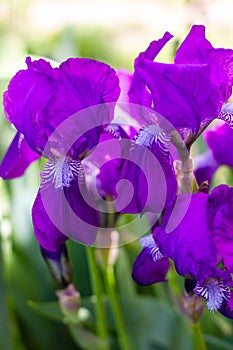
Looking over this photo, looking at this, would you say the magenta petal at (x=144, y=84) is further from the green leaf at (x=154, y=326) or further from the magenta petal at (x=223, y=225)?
the green leaf at (x=154, y=326)

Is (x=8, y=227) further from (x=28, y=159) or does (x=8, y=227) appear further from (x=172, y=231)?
(x=172, y=231)

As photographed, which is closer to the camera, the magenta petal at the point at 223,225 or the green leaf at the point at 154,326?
the magenta petal at the point at 223,225

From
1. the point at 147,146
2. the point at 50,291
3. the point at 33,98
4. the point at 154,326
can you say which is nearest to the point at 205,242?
the point at 147,146

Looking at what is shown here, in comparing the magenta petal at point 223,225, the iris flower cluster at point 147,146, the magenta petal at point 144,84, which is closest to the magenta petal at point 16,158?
the iris flower cluster at point 147,146

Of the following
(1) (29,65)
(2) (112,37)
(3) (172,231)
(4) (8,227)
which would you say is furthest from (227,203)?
(2) (112,37)

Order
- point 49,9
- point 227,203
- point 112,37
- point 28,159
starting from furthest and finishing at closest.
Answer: point 49,9
point 112,37
point 28,159
point 227,203

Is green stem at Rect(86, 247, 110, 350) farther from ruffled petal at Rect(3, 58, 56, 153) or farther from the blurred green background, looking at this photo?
ruffled petal at Rect(3, 58, 56, 153)

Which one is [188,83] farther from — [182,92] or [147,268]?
[147,268]
